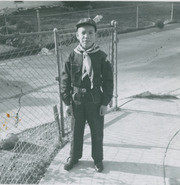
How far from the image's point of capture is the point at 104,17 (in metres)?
14.6

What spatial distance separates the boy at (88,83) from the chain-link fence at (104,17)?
20.5 feet

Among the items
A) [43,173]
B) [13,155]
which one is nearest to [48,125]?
[13,155]

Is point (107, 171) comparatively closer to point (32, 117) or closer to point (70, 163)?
point (70, 163)

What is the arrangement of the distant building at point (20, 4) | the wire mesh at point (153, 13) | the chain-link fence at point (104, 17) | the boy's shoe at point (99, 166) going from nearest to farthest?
the boy's shoe at point (99, 166)
the chain-link fence at point (104, 17)
the distant building at point (20, 4)
the wire mesh at point (153, 13)

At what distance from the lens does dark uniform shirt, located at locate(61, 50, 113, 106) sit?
324 centimetres

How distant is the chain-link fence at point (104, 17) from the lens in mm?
11906

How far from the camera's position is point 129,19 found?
1569cm

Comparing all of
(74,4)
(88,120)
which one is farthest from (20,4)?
(88,120)

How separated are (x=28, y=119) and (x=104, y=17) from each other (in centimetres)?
1034

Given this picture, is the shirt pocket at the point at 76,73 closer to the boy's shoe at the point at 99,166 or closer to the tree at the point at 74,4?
the boy's shoe at the point at 99,166

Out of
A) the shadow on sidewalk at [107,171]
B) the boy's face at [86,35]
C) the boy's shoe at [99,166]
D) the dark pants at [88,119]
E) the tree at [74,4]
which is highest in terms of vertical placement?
the tree at [74,4]

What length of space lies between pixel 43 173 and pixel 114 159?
964 mm

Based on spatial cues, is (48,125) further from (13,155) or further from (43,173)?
(43,173)

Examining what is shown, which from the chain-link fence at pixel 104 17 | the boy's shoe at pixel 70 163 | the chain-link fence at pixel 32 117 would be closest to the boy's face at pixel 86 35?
the chain-link fence at pixel 32 117
